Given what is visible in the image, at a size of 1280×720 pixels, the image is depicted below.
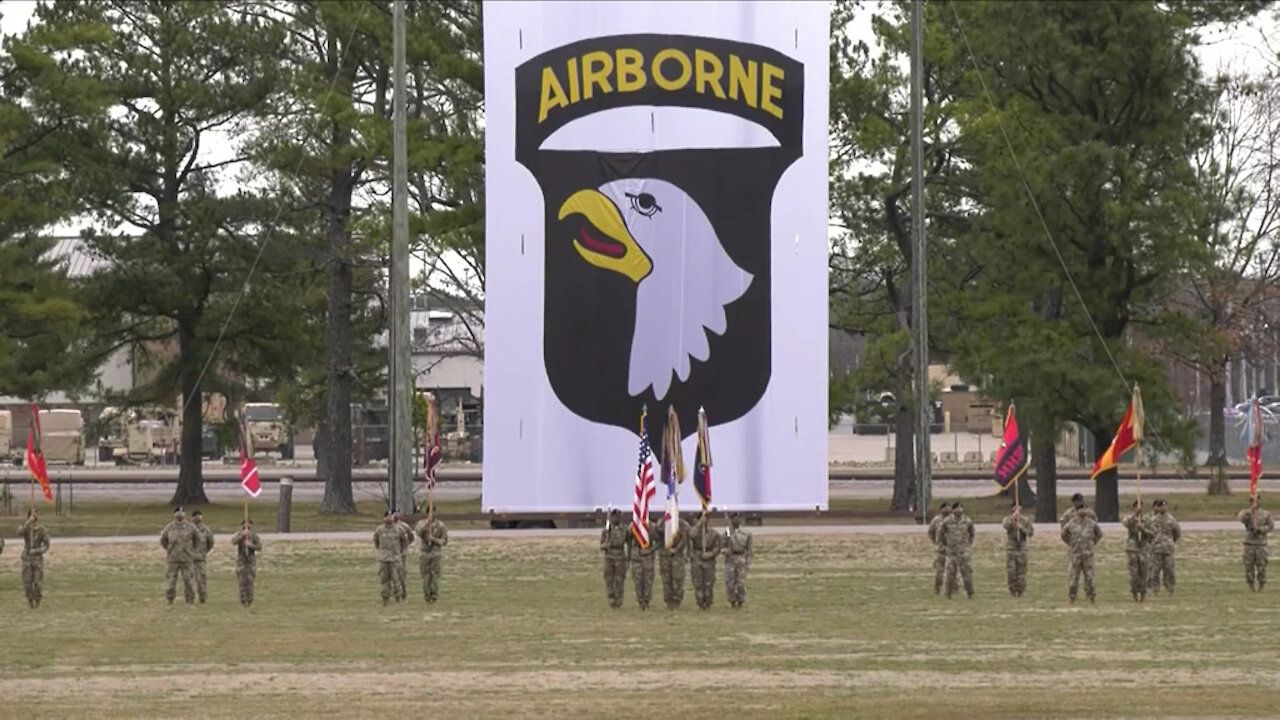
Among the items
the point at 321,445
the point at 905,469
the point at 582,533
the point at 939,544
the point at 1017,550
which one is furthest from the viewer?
the point at 321,445

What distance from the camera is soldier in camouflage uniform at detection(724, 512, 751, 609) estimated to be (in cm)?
2742

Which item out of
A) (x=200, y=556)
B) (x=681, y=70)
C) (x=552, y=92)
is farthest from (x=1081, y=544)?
(x=552, y=92)

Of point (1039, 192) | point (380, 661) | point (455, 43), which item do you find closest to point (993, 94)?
point (1039, 192)

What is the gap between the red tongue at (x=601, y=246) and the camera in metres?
34.4

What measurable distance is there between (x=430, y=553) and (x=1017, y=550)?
7.18m

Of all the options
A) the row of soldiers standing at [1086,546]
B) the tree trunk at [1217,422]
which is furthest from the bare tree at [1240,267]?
the row of soldiers standing at [1086,546]

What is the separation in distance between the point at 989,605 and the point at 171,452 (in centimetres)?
6274

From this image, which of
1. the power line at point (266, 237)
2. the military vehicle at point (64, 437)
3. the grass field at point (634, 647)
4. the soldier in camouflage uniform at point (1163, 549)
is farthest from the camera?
the military vehicle at point (64, 437)

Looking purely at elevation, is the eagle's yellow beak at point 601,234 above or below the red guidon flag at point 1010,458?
above

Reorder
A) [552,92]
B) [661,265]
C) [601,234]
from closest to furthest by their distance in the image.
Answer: [661,265], [601,234], [552,92]

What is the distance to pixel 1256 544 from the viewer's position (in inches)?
1150

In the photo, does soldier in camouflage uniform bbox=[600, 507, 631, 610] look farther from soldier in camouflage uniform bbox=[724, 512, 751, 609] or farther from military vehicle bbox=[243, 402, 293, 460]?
military vehicle bbox=[243, 402, 293, 460]

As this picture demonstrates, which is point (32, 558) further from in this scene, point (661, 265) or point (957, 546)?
point (957, 546)

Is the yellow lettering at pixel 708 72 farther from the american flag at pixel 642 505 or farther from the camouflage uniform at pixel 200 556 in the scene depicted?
the camouflage uniform at pixel 200 556
